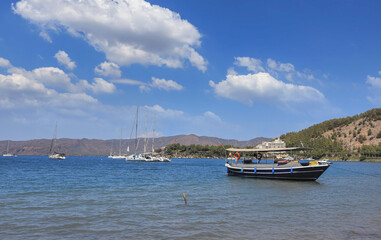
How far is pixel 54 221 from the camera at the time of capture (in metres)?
16.3

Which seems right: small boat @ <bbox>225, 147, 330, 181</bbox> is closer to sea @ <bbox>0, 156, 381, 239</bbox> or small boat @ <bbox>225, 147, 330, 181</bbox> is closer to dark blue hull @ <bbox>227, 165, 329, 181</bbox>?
dark blue hull @ <bbox>227, 165, 329, 181</bbox>

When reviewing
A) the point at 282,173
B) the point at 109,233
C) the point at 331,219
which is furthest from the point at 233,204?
the point at 282,173

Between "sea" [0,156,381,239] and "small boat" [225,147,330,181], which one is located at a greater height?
"small boat" [225,147,330,181]

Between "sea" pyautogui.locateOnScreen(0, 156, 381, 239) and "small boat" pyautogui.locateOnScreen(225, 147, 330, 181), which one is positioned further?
"small boat" pyautogui.locateOnScreen(225, 147, 330, 181)

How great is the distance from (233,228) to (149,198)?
1153 centimetres

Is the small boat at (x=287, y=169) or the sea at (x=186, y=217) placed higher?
the small boat at (x=287, y=169)

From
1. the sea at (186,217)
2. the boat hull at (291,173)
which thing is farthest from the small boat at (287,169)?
the sea at (186,217)

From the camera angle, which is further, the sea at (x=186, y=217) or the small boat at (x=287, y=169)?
the small boat at (x=287, y=169)

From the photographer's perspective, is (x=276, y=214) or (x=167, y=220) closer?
(x=167, y=220)

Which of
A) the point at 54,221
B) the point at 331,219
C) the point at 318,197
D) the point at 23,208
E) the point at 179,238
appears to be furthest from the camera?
the point at 318,197

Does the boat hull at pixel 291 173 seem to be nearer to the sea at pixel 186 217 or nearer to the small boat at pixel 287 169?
the small boat at pixel 287 169

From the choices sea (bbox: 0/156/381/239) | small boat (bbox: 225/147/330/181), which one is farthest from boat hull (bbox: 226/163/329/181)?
sea (bbox: 0/156/381/239)

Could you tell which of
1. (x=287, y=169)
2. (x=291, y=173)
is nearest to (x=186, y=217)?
(x=287, y=169)

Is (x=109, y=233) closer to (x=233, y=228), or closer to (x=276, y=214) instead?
(x=233, y=228)
